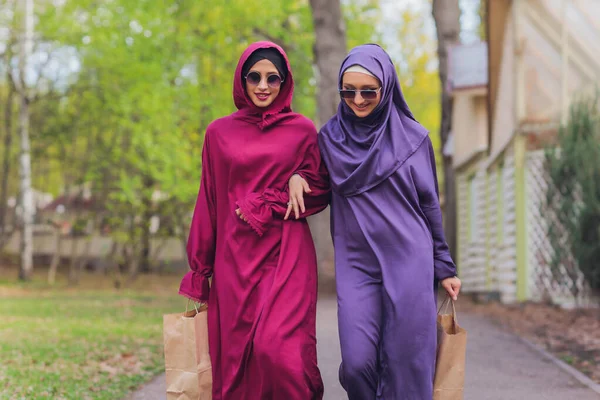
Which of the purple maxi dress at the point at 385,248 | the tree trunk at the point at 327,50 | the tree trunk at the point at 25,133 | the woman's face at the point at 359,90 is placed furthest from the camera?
the tree trunk at the point at 25,133

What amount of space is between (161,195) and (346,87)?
1873cm

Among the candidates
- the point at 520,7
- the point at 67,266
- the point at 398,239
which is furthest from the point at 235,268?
the point at 67,266

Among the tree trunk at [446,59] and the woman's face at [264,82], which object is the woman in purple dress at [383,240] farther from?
the tree trunk at [446,59]

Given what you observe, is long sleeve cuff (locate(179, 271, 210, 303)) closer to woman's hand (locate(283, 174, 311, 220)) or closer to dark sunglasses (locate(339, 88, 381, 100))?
woman's hand (locate(283, 174, 311, 220))

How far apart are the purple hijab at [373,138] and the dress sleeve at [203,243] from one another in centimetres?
70

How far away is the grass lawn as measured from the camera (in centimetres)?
636

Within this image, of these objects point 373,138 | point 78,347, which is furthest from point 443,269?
point 78,347

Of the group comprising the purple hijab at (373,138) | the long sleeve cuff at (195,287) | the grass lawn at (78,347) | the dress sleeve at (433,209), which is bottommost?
the grass lawn at (78,347)

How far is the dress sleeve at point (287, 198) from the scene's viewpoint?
165 inches

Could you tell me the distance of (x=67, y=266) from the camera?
115 ft

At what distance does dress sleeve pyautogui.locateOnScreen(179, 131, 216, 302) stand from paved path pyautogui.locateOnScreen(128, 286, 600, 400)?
1884mm

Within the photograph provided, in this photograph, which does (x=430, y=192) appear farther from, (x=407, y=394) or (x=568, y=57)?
(x=568, y=57)

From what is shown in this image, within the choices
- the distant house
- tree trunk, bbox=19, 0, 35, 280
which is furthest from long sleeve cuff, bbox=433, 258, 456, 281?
tree trunk, bbox=19, 0, 35, 280

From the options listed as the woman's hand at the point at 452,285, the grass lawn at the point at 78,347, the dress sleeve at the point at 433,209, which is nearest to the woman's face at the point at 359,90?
the dress sleeve at the point at 433,209
